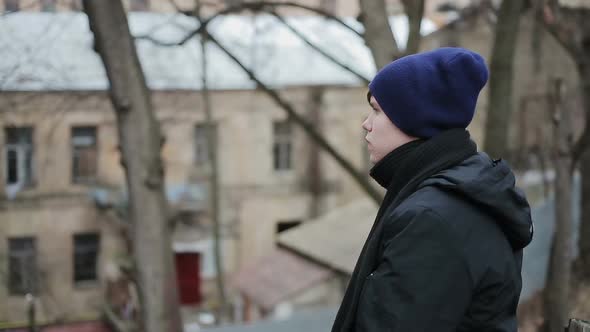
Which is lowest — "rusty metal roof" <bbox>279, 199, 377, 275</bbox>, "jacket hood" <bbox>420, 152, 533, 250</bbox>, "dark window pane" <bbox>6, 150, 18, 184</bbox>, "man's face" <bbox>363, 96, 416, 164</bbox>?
"rusty metal roof" <bbox>279, 199, 377, 275</bbox>

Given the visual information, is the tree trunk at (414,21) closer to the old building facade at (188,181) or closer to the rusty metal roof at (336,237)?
the rusty metal roof at (336,237)

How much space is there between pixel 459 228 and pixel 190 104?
68.7 ft

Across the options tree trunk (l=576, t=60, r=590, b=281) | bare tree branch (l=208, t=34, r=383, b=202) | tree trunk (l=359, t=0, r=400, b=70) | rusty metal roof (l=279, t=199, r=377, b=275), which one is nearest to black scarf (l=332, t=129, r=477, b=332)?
tree trunk (l=359, t=0, r=400, b=70)

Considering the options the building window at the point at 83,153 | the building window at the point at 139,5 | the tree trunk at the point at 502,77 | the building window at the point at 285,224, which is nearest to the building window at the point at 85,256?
the building window at the point at 83,153

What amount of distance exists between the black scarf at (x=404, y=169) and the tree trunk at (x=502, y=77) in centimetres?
526

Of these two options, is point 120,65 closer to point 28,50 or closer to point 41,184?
point 28,50

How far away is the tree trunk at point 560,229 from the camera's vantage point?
718 centimetres

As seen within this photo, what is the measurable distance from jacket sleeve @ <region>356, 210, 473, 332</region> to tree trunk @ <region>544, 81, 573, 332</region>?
5959 millimetres

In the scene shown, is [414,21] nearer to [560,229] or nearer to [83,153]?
[560,229]

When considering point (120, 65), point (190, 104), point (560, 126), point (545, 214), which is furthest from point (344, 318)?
A: point (190, 104)

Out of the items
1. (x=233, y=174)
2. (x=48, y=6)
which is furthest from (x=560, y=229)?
(x=233, y=174)

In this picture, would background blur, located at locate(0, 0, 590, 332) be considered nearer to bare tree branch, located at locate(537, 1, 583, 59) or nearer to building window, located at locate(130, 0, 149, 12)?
building window, located at locate(130, 0, 149, 12)

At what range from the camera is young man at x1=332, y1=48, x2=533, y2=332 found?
151cm

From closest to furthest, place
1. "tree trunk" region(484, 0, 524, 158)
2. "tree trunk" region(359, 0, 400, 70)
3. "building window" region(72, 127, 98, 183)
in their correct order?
"tree trunk" region(359, 0, 400, 70) < "tree trunk" region(484, 0, 524, 158) < "building window" region(72, 127, 98, 183)
